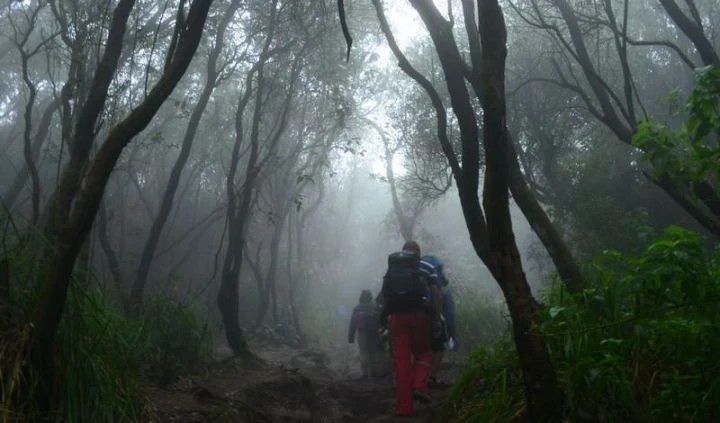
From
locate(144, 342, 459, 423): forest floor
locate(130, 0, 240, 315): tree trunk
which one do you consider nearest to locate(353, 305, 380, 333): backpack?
locate(144, 342, 459, 423): forest floor

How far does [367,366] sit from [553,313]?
8085mm

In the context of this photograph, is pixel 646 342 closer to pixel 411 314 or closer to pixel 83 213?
pixel 83 213

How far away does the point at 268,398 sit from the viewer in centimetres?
729

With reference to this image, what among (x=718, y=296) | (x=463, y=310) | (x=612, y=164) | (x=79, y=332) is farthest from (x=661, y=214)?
(x=79, y=332)

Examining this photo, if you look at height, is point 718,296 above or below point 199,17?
below

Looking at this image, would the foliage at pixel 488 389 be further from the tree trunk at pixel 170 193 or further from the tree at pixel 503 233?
the tree trunk at pixel 170 193

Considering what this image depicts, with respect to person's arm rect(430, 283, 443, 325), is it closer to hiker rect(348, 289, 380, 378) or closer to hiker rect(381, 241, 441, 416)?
hiker rect(381, 241, 441, 416)

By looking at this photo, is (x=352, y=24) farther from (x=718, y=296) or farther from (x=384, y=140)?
(x=718, y=296)

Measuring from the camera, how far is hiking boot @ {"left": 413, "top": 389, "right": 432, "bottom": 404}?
6782mm

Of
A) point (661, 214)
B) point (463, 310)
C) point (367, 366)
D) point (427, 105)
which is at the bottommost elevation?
point (367, 366)

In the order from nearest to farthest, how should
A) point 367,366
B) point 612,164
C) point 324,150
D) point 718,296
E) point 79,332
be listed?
point 718,296 → point 79,332 → point 367,366 → point 612,164 → point 324,150

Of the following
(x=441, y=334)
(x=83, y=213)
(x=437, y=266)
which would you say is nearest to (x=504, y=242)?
(x=83, y=213)

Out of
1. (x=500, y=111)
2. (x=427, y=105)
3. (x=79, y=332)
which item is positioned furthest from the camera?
(x=427, y=105)

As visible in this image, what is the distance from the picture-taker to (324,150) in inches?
890
